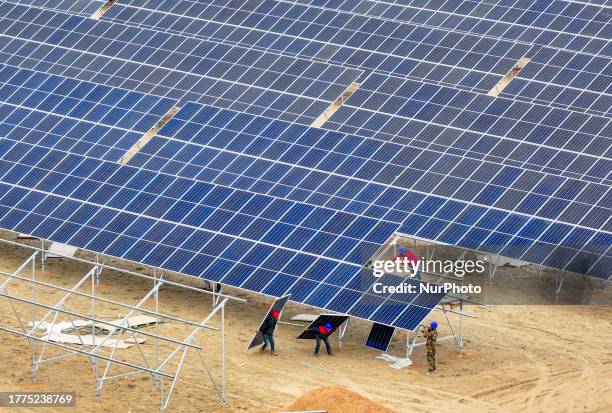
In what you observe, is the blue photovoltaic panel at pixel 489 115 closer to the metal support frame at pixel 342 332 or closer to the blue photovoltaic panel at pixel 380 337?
the blue photovoltaic panel at pixel 380 337

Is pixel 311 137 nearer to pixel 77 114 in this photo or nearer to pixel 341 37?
pixel 341 37

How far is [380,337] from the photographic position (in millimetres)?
40344

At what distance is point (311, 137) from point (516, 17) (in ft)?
34.3

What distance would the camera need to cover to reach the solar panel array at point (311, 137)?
4175 cm

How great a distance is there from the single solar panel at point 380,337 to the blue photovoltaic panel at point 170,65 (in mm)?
9894

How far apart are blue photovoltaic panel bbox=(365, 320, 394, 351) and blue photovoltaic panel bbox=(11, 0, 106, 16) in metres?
22.1

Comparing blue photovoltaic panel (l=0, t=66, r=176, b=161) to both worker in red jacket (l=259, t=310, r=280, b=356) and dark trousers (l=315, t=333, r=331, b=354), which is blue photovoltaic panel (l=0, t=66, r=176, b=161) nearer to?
worker in red jacket (l=259, t=310, r=280, b=356)

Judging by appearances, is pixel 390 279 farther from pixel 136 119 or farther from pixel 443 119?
pixel 136 119

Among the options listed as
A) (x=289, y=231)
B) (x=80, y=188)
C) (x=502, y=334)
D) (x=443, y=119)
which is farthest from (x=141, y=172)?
(x=502, y=334)

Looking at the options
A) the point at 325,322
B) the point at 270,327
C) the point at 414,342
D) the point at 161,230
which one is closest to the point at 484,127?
the point at 414,342

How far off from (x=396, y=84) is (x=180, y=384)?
1510 cm

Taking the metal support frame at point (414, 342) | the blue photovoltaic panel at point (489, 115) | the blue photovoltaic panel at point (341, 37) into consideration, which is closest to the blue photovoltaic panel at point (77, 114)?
the blue photovoltaic panel at point (341, 37)

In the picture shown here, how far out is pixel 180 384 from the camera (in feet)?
125

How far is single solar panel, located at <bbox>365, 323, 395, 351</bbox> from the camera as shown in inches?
1580
